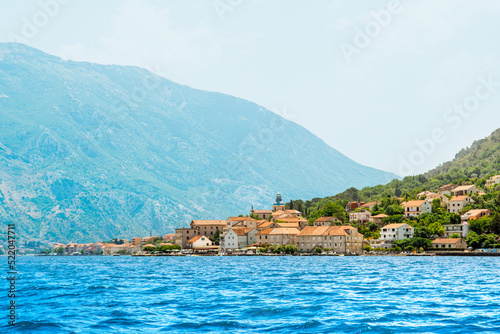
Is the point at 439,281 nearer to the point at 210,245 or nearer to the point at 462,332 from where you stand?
the point at 462,332

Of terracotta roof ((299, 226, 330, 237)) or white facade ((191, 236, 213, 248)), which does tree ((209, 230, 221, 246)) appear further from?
terracotta roof ((299, 226, 330, 237))

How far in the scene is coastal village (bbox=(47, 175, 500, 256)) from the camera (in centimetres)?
13962

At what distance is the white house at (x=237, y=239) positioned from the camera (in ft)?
559

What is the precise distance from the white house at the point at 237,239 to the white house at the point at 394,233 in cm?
4001

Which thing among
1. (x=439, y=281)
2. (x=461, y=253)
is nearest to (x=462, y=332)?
(x=439, y=281)

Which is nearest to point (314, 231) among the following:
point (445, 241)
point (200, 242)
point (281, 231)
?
point (281, 231)

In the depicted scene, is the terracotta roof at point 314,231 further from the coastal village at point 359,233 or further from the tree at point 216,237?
the tree at point 216,237

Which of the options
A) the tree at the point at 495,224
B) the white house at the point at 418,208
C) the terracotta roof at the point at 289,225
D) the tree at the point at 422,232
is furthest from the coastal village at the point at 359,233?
the tree at the point at 495,224

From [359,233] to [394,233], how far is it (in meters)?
9.45

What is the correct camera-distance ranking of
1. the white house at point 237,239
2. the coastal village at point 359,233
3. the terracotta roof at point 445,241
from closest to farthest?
the terracotta roof at point 445,241
the coastal village at point 359,233
the white house at point 237,239

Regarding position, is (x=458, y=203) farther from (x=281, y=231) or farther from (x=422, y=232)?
(x=281, y=231)

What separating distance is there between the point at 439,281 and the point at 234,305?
→ 23275mm

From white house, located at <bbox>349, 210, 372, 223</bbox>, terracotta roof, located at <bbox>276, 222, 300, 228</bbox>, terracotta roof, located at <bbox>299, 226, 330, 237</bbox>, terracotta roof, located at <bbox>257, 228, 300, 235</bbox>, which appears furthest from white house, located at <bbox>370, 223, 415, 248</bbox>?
terracotta roof, located at <bbox>276, 222, 300, 228</bbox>

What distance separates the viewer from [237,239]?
6747 inches
